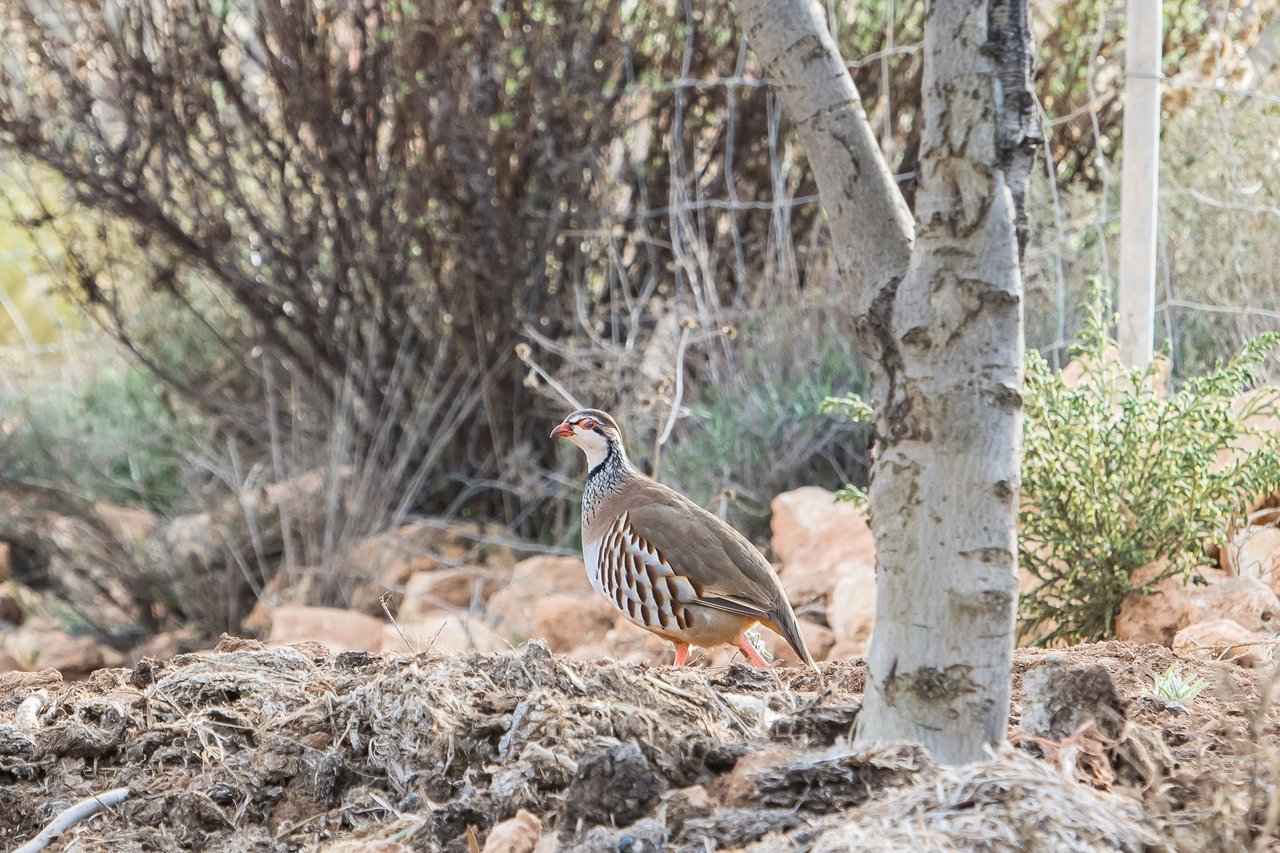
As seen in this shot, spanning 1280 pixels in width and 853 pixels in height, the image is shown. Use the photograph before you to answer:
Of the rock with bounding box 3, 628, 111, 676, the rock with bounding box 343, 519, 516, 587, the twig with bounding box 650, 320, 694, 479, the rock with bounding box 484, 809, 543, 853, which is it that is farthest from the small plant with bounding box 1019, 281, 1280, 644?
the rock with bounding box 3, 628, 111, 676

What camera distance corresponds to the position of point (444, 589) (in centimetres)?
648

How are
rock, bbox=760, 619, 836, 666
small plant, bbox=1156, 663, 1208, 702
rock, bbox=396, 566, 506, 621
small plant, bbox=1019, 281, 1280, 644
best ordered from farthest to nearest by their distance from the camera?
1. rock, bbox=396, 566, 506, 621
2. rock, bbox=760, 619, 836, 666
3. small plant, bbox=1019, 281, 1280, 644
4. small plant, bbox=1156, 663, 1208, 702

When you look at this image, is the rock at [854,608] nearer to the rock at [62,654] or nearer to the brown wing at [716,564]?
the brown wing at [716,564]

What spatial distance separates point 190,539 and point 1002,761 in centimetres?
555

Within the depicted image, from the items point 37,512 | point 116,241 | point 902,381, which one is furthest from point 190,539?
point 902,381

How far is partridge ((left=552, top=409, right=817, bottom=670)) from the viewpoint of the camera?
379 cm

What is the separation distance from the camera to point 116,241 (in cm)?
830

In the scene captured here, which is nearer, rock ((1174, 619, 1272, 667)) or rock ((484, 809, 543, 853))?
rock ((484, 809, 543, 853))

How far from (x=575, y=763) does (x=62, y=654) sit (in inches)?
199

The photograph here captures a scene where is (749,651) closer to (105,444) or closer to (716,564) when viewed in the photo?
(716,564)

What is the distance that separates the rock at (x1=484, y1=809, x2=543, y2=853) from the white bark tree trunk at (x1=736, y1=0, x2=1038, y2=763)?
532 mm

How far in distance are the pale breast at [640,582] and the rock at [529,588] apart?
5.91ft

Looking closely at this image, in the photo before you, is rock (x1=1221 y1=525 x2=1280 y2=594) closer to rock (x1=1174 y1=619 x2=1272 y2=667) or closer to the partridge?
rock (x1=1174 y1=619 x2=1272 y2=667)

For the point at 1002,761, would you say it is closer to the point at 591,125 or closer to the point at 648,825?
the point at 648,825
